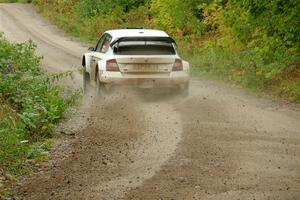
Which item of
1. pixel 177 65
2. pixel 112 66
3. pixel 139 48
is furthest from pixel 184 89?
pixel 112 66

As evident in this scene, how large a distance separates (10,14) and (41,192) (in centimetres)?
3389

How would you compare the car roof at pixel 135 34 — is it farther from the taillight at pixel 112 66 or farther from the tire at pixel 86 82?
the tire at pixel 86 82

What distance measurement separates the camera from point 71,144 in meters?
10.8

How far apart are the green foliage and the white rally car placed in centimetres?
135

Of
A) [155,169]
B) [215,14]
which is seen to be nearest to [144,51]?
[155,169]

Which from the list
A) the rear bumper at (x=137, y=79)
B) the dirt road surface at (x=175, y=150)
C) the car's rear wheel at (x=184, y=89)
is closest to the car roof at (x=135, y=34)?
the rear bumper at (x=137, y=79)

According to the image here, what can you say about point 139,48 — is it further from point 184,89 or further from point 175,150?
point 175,150

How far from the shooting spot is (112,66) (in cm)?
1416

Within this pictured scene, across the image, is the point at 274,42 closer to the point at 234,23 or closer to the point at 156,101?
the point at 234,23

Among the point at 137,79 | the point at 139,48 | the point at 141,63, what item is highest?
the point at 139,48

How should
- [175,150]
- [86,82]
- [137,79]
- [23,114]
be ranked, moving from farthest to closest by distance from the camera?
[86,82] → [137,79] → [23,114] → [175,150]

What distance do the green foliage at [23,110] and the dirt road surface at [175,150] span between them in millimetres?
371

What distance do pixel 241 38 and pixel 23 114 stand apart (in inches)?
395

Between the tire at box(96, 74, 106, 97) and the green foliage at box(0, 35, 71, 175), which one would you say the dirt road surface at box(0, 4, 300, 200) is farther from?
the green foliage at box(0, 35, 71, 175)
